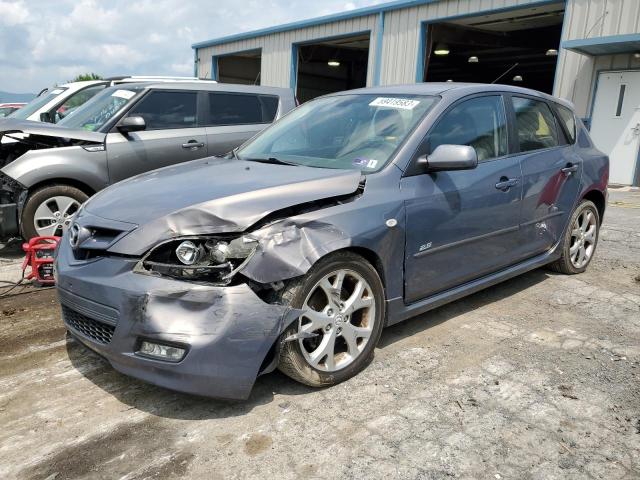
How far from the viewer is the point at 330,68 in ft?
86.5

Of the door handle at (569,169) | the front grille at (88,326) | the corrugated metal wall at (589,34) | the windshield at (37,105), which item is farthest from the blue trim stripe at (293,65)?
the front grille at (88,326)

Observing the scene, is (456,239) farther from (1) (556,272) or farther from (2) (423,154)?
(1) (556,272)

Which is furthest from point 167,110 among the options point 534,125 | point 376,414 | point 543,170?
point 376,414

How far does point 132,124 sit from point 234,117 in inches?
57.9

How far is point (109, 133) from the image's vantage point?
231 inches

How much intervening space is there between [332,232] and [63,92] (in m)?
7.15

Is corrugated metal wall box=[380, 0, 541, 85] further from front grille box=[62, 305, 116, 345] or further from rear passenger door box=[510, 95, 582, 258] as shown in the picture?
front grille box=[62, 305, 116, 345]

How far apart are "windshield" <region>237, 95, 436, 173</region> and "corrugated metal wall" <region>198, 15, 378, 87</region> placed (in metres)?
12.9

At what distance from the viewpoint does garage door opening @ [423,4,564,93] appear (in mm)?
14780

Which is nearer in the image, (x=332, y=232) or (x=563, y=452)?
(x=563, y=452)

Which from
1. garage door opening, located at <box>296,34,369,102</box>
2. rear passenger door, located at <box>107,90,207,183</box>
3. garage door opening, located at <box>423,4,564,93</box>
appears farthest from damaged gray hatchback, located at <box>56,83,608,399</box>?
garage door opening, located at <box>296,34,369,102</box>

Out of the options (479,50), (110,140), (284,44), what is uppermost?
(479,50)

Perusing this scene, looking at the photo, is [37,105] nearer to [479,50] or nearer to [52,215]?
[52,215]

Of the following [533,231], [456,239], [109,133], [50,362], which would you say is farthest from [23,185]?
[533,231]
